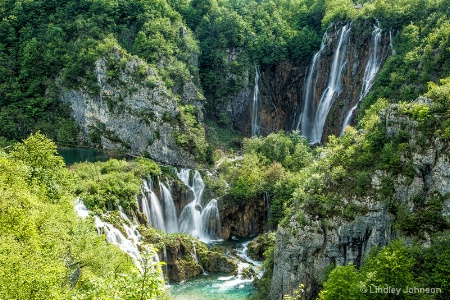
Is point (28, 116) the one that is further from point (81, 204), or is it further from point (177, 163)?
point (81, 204)

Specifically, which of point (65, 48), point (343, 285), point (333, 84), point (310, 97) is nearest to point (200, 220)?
point (343, 285)

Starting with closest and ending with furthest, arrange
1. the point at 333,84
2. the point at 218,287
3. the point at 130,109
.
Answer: the point at 218,287 → the point at 130,109 → the point at 333,84

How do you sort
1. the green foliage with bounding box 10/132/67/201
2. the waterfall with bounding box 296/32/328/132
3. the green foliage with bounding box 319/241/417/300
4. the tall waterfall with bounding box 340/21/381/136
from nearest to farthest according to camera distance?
the green foliage with bounding box 319/241/417/300, the green foliage with bounding box 10/132/67/201, the tall waterfall with bounding box 340/21/381/136, the waterfall with bounding box 296/32/328/132

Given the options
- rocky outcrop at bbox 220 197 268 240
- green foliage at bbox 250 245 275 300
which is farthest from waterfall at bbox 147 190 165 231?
green foliage at bbox 250 245 275 300

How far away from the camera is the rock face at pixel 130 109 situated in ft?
168

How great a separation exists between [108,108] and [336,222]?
34828 millimetres

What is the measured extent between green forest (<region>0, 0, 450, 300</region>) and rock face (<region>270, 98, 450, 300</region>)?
0.12 metres

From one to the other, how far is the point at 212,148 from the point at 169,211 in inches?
457

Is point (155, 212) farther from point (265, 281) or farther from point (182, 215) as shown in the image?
point (265, 281)

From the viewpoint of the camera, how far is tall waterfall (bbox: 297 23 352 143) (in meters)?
54.1

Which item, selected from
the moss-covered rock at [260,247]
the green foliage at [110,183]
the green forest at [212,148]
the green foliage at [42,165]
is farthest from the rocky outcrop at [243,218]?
the green foliage at [42,165]

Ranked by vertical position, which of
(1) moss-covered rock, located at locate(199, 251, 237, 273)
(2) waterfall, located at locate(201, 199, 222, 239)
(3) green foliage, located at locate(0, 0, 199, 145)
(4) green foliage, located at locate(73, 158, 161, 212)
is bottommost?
(1) moss-covered rock, located at locate(199, 251, 237, 273)

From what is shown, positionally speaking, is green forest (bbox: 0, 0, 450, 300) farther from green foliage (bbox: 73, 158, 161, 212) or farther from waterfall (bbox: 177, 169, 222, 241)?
waterfall (bbox: 177, 169, 222, 241)

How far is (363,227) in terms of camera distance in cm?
2728
